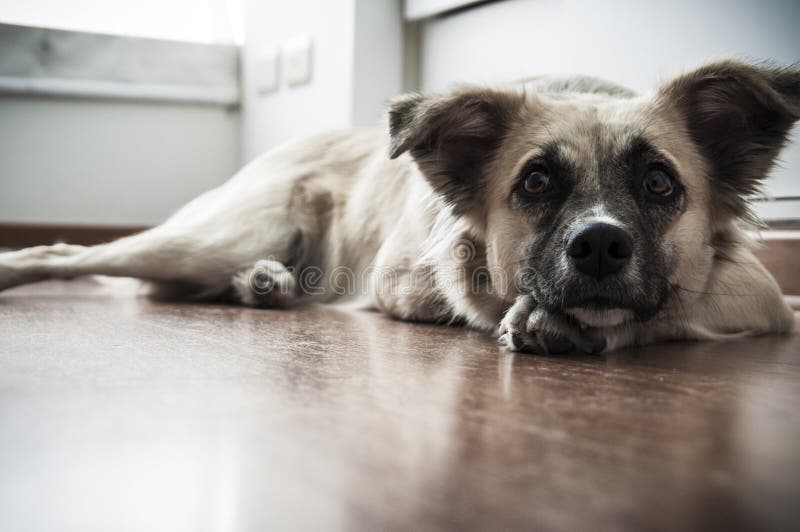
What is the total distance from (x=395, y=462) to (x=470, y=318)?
113cm

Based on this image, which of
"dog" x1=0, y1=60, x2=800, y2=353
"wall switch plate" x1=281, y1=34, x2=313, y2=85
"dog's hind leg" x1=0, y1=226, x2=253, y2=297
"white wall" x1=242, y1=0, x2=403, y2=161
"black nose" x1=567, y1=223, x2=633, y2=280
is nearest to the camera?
A: "black nose" x1=567, y1=223, x2=633, y2=280

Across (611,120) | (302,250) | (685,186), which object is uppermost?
(611,120)

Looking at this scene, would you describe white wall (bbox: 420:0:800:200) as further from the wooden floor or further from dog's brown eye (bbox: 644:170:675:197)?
the wooden floor

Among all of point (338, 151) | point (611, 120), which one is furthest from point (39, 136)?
point (611, 120)

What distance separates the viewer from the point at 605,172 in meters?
1.45

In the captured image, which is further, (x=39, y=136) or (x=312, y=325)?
(x=39, y=136)

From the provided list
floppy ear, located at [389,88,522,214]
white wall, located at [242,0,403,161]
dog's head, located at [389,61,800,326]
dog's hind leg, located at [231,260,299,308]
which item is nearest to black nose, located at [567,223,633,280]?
dog's head, located at [389,61,800,326]

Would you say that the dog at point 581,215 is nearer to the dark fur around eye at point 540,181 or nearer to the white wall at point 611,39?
the dark fur around eye at point 540,181

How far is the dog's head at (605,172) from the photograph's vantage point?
138cm

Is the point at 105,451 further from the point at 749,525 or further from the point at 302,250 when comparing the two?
the point at 302,250

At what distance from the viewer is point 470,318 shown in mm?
1799

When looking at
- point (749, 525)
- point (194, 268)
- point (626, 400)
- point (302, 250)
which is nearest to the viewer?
point (749, 525)

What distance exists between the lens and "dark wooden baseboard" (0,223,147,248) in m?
3.93

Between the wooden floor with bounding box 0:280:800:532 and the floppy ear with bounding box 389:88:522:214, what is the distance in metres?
0.49
